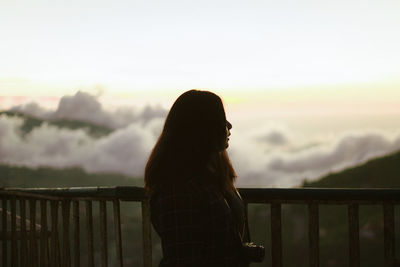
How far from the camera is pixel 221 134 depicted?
256cm

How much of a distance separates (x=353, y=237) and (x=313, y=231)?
240 millimetres

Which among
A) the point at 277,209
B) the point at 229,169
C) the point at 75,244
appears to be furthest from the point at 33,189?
the point at 229,169

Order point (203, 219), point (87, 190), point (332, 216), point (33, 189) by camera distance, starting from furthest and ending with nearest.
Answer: point (332, 216) → point (33, 189) → point (87, 190) → point (203, 219)

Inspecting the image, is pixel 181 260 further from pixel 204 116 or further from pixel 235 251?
pixel 204 116

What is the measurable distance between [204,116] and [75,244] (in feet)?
6.96

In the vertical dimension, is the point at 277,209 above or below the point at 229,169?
below

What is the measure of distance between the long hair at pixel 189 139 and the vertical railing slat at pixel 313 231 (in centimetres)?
98

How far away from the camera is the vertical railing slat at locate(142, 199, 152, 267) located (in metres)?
3.73

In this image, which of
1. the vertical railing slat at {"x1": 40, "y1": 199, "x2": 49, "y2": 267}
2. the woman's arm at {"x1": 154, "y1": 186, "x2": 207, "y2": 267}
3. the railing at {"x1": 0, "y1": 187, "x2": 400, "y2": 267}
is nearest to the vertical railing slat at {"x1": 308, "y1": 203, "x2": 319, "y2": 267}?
the railing at {"x1": 0, "y1": 187, "x2": 400, "y2": 267}

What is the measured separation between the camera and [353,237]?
3232 millimetres

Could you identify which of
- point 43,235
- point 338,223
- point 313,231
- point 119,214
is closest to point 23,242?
point 43,235

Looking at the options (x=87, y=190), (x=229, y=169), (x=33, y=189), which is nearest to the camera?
(x=229, y=169)

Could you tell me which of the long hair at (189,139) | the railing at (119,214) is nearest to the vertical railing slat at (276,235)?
the railing at (119,214)

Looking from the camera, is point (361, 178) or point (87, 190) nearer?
point (87, 190)
